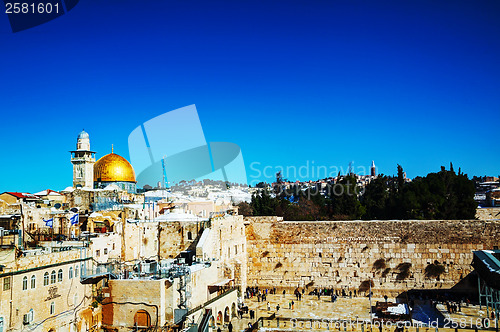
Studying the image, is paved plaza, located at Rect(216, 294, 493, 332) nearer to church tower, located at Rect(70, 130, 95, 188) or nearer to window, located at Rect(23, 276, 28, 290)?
window, located at Rect(23, 276, 28, 290)

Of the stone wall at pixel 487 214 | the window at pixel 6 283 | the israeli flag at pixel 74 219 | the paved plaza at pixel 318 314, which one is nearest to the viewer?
the window at pixel 6 283

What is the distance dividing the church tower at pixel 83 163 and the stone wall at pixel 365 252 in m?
12.5

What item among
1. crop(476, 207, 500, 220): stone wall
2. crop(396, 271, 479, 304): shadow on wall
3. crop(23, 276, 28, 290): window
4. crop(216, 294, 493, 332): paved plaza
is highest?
crop(476, 207, 500, 220): stone wall

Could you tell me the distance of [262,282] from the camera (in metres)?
24.8

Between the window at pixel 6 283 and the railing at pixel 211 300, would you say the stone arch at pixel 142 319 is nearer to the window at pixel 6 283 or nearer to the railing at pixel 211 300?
the railing at pixel 211 300

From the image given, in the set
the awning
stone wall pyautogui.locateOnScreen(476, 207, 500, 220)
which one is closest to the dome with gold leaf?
the awning

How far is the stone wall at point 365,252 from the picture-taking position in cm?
2330

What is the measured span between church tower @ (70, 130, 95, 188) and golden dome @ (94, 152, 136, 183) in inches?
25.1

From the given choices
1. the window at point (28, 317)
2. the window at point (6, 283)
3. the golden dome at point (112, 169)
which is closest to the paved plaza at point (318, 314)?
the window at point (28, 317)

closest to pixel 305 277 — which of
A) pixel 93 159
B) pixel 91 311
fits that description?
pixel 91 311

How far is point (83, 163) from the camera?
31125mm

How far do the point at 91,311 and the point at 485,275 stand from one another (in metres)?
13.8

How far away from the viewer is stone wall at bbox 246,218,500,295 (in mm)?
23297

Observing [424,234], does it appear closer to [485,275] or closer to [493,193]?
[485,275]
